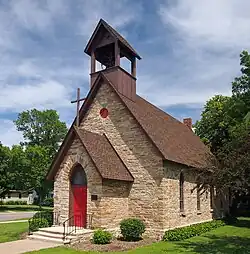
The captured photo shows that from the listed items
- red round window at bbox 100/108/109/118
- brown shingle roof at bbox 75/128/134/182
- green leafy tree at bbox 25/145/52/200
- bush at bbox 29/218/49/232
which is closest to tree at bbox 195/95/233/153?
red round window at bbox 100/108/109/118

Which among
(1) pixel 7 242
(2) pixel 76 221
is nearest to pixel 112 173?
(2) pixel 76 221

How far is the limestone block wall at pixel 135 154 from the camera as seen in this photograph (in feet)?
64.8

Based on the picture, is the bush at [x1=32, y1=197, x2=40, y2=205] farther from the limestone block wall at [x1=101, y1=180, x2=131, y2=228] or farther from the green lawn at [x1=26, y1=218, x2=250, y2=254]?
the green lawn at [x1=26, y1=218, x2=250, y2=254]

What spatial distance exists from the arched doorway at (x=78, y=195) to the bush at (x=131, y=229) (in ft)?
7.65

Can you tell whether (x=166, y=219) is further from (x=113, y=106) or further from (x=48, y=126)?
(x=48, y=126)

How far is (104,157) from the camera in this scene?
65.2 ft

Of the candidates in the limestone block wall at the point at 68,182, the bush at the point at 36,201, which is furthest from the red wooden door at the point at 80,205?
the bush at the point at 36,201

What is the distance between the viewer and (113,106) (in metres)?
22.4

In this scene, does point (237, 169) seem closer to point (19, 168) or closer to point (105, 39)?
point (105, 39)

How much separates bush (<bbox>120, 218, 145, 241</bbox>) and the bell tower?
8.47 metres

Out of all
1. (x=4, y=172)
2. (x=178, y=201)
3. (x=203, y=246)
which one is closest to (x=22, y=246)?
→ (x=203, y=246)

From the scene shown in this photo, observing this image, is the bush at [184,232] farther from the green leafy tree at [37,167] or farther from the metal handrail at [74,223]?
the green leafy tree at [37,167]

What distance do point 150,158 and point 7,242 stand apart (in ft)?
29.1

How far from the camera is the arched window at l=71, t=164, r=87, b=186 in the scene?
19750 millimetres
